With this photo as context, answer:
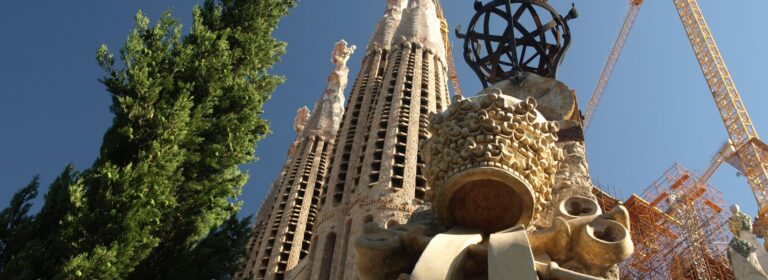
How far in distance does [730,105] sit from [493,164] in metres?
37.3

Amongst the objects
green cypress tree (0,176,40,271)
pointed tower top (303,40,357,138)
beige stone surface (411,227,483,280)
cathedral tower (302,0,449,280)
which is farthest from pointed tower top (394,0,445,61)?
beige stone surface (411,227,483,280)

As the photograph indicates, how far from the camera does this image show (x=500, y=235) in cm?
272

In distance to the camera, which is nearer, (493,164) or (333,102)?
(493,164)

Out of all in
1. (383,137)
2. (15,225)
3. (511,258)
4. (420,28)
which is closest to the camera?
(511,258)

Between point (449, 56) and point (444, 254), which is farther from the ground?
point (449, 56)

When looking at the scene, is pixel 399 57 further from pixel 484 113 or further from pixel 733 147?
pixel 484 113

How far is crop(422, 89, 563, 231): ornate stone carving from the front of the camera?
292cm

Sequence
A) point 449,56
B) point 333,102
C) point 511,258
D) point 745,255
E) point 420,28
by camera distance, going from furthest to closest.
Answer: point 449,56
point 333,102
point 420,28
point 745,255
point 511,258

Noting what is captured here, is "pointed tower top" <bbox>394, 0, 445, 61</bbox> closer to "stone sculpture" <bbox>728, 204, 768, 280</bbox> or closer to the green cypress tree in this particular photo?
"stone sculpture" <bbox>728, 204, 768, 280</bbox>

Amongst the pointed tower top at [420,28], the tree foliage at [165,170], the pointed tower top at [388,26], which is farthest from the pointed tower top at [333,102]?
the tree foliage at [165,170]

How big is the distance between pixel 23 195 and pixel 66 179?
0.77 ft

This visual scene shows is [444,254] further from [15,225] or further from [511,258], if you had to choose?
[15,225]

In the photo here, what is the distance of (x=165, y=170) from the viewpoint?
4223mm

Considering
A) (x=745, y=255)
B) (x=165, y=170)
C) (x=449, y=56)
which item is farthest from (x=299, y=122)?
(x=165, y=170)
